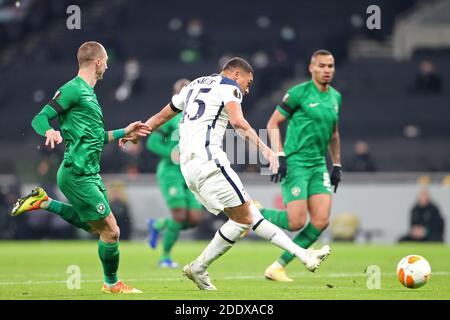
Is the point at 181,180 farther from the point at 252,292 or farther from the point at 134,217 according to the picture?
the point at 134,217

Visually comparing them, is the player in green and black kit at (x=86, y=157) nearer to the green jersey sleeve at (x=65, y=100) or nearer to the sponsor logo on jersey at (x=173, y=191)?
the green jersey sleeve at (x=65, y=100)

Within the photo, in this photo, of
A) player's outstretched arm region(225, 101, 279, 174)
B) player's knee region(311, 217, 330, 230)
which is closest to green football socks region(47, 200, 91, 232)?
player's outstretched arm region(225, 101, 279, 174)

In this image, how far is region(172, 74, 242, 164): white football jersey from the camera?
33.9ft

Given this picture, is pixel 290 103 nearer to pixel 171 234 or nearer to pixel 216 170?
pixel 216 170

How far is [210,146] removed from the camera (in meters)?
10.3

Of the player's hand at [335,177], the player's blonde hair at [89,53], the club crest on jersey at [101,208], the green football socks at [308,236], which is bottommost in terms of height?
the green football socks at [308,236]

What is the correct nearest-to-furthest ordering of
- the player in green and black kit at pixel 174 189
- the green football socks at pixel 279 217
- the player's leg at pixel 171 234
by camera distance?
the green football socks at pixel 279 217 → the player's leg at pixel 171 234 → the player in green and black kit at pixel 174 189

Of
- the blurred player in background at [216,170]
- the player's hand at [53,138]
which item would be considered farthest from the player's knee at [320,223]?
the player's hand at [53,138]

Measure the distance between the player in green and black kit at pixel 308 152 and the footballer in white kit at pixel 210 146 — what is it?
199 centimetres

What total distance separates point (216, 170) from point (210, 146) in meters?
0.24

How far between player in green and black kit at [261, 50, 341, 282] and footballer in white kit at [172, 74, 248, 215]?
1.99m

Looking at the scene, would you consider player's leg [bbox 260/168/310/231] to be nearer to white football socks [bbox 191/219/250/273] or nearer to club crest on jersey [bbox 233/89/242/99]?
white football socks [bbox 191/219/250/273]

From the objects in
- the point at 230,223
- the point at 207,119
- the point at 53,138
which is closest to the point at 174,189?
the point at 230,223

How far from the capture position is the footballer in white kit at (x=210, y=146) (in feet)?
33.7
